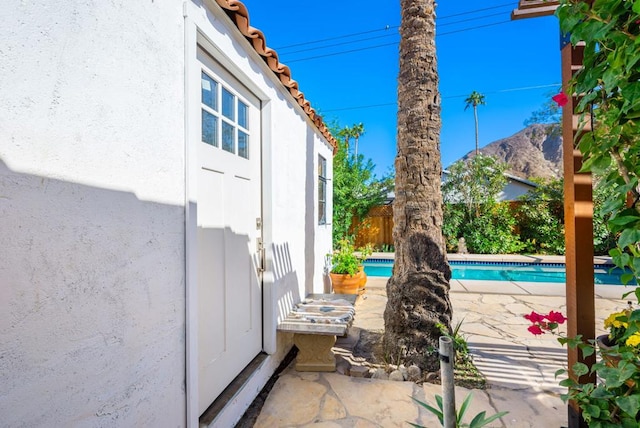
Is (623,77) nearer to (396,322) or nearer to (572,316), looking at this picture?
(572,316)

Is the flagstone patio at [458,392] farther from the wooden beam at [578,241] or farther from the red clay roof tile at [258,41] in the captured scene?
the red clay roof tile at [258,41]

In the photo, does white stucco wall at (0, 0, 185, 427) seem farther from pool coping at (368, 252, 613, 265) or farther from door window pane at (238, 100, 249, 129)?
pool coping at (368, 252, 613, 265)

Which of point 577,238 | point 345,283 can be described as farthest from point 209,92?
point 345,283

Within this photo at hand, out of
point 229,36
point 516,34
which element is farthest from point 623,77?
point 516,34

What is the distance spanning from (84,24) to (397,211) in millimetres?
3076

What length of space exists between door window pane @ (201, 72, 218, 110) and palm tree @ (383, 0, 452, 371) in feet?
6.92

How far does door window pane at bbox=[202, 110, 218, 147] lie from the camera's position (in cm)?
234

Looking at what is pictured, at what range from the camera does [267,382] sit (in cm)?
313

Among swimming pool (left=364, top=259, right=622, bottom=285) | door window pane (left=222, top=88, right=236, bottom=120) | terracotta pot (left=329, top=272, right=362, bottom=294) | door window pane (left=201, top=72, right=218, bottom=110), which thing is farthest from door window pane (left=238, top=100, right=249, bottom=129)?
swimming pool (left=364, top=259, right=622, bottom=285)

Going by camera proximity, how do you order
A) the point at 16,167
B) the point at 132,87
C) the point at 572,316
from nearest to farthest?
the point at 16,167
the point at 132,87
the point at 572,316

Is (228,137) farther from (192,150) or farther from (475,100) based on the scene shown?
(475,100)

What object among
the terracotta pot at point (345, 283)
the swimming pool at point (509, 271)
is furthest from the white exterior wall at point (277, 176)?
the swimming pool at point (509, 271)

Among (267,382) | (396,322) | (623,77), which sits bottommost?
(267,382)

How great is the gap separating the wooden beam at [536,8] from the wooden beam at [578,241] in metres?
0.91
